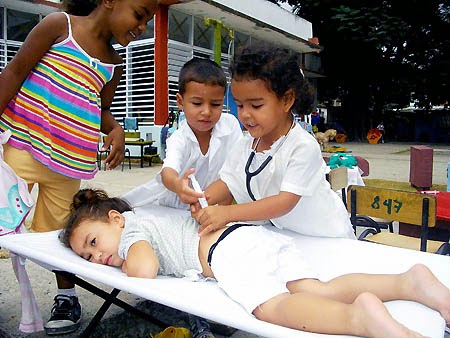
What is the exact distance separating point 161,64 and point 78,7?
7.44 m

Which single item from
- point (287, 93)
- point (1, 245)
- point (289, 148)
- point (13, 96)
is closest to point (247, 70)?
point (287, 93)

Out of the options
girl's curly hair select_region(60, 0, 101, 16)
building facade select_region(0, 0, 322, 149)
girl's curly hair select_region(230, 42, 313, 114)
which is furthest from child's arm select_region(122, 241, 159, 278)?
building facade select_region(0, 0, 322, 149)

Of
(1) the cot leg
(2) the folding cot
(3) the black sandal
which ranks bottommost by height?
(3) the black sandal

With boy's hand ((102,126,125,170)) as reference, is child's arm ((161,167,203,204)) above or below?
below

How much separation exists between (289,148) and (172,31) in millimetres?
9042

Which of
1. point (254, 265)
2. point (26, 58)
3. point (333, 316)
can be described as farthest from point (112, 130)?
point (333, 316)

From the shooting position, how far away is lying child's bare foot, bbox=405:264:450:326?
4.12 ft

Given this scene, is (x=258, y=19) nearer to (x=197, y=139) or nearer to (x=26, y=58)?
(x=197, y=139)

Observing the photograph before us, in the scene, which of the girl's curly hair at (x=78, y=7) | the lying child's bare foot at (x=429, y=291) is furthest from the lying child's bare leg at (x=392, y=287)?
the girl's curly hair at (x=78, y=7)

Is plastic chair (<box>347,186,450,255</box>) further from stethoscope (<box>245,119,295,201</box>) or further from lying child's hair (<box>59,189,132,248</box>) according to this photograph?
lying child's hair (<box>59,189,132,248</box>)

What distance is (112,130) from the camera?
2115 mm

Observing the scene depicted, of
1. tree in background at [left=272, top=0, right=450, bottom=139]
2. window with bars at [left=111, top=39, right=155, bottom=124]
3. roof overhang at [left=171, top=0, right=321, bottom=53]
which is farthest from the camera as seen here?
tree in background at [left=272, top=0, right=450, bottom=139]

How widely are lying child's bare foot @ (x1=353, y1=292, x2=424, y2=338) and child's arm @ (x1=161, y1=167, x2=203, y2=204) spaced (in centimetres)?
77

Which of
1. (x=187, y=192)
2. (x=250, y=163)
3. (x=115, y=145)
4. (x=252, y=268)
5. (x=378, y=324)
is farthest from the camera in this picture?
(x=115, y=145)
